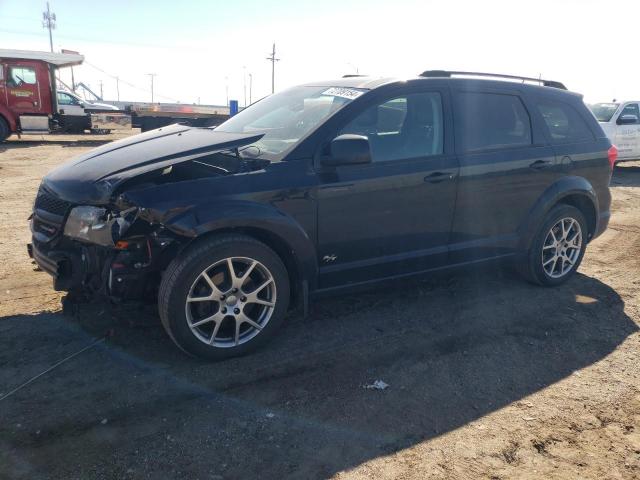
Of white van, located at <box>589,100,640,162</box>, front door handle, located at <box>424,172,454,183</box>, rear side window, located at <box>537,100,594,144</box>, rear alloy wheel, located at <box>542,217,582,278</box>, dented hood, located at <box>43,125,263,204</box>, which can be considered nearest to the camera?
dented hood, located at <box>43,125,263,204</box>

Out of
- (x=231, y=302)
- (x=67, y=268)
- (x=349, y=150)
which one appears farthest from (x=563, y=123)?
(x=67, y=268)

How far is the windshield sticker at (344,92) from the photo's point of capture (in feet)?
12.6

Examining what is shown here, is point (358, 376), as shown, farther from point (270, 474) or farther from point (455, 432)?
point (270, 474)

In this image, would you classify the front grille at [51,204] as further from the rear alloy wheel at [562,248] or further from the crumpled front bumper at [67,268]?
the rear alloy wheel at [562,248]

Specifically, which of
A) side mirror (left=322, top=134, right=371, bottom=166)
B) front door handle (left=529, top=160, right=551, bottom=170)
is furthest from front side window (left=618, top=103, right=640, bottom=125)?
side mirror (left=322, top=134, right=371, bottom=166)

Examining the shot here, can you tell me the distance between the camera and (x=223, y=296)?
3.31m

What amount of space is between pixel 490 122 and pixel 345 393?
104 inches

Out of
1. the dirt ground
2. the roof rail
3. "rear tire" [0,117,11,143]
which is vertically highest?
the roof rail

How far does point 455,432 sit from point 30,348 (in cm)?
281

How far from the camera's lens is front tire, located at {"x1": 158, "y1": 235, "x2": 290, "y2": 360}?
315 cm

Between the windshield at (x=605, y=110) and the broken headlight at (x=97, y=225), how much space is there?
13.2 m

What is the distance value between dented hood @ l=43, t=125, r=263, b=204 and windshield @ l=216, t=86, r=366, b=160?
21cm

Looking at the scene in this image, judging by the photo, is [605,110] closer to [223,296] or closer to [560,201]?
[560,201]

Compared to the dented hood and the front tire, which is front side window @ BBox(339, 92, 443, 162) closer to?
the dented hood
